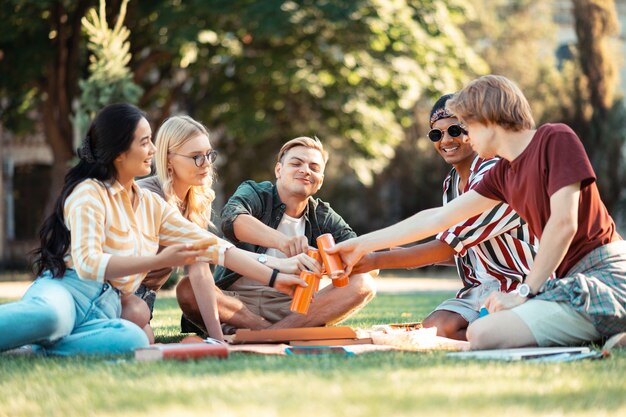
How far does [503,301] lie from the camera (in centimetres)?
520

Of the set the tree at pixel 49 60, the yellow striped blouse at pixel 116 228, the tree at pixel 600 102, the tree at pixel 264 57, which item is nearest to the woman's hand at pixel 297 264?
the yellow striped blouse at pixel 116 228

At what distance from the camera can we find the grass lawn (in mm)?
3389

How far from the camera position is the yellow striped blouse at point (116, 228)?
205 inches

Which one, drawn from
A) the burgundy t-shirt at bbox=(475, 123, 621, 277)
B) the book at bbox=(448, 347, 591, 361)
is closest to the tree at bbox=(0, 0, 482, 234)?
the burgundy t-shirt at bbox=(475, 123, 621, 277)

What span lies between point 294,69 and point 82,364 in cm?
1467

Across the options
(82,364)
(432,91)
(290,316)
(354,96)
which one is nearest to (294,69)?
(354,96)

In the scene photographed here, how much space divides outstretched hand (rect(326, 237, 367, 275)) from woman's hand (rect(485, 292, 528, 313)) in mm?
907

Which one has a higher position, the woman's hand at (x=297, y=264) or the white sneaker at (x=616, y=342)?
the woman's hand at (x=297, y=264)

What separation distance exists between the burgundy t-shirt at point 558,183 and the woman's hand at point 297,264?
120 cm

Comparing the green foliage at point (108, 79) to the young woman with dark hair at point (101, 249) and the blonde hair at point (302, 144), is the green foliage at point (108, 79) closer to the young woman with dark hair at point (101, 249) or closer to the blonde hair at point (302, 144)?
the blonde hair at point (302, 144)

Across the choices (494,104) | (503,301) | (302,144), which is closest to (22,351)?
(302,144)

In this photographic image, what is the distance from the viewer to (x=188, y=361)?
4.61m

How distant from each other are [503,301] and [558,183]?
26.5 inches

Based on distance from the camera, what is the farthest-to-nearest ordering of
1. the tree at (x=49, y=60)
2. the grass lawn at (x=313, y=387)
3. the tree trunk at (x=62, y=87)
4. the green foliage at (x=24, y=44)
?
the tree trunk at (x=62, y=87) < the tree at (x=49, y=60) < the green foliage at (x=24, y=44) < the grass lawn at (x=313, y=387)
